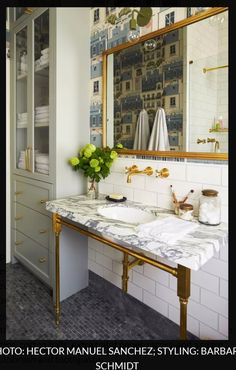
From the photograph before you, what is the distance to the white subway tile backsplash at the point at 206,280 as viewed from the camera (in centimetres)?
132

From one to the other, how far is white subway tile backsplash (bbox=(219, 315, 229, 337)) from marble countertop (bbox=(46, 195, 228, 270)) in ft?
1.75

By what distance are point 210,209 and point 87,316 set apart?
114 centimetres

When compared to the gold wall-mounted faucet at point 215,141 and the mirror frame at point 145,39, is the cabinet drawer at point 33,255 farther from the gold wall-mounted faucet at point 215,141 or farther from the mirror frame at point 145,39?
the gold wall-mounted faucet at point 215,141

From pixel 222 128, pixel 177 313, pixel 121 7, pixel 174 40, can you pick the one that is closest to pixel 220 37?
pixel 174 40

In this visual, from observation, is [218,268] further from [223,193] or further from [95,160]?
[95,160]

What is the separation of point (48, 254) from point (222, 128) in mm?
1500

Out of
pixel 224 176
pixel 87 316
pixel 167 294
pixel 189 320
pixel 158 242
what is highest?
pixel 224 176

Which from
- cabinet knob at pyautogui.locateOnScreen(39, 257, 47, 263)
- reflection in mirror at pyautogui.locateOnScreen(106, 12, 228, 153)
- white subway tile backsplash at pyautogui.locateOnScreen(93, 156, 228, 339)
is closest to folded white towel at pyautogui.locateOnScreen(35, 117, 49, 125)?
reflection in mirror at pyautogui.locateOnScreen(106, 12, 228, 153)

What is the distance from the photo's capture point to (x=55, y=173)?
5.78 feet

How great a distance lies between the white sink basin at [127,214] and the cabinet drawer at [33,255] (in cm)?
73

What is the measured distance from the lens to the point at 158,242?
3.12 feet

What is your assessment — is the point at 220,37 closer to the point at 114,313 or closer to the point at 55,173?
the point at 55,173

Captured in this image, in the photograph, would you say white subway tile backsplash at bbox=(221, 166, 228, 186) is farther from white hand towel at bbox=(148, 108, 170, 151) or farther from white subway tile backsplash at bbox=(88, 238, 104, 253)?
white subway tile backsplash at bbox=(88, 238, 104, 253)

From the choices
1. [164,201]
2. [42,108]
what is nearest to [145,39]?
[42,108]
